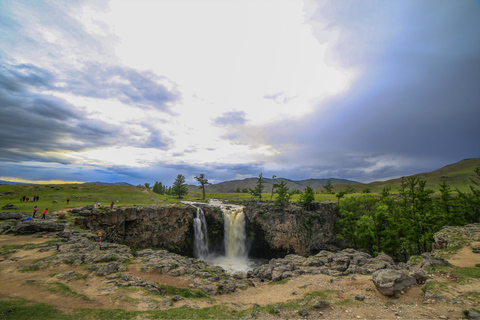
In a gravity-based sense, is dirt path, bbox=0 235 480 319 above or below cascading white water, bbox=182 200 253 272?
above

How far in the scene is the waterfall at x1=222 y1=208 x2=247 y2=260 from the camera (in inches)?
1759

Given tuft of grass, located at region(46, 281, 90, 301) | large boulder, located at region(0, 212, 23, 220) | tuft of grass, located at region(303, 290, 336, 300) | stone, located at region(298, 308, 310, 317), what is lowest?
tuft of grass, located at region(303, 290, 336, 300)

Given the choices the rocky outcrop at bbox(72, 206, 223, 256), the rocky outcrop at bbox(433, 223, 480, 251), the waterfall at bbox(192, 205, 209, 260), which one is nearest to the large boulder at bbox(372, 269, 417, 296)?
the rocky outcrop at bbox(433, 223, 480, 251)

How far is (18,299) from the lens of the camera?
35.0 ft

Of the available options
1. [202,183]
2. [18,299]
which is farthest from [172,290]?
[202,183]

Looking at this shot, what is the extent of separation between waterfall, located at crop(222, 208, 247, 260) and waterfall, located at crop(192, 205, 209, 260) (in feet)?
17.0

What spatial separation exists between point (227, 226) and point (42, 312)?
38.0 meters

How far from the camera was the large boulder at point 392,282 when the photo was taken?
12062 mm

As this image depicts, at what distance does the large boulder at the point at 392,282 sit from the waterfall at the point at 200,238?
37.9m

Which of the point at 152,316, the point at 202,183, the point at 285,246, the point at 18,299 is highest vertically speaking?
the point at 202,183

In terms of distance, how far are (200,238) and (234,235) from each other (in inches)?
335

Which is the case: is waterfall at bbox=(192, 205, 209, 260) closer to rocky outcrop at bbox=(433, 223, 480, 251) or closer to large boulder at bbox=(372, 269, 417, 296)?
large boulder at bbox=(372, 269, 417, 296)

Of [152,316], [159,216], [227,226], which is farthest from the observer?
[227,226]

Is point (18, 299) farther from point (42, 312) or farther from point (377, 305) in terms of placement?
point (377, 305)
